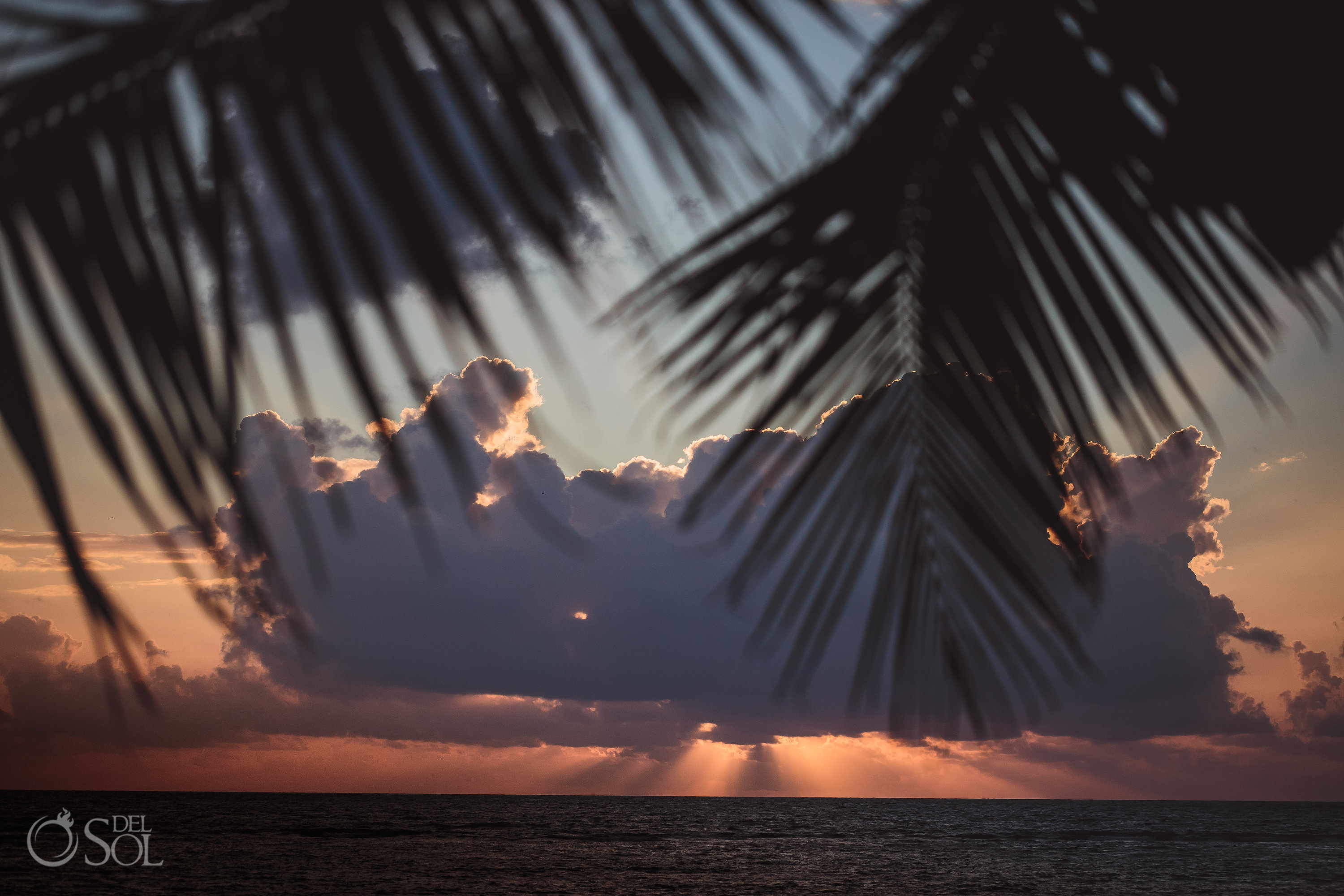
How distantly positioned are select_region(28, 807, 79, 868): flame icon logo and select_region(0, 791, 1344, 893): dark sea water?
1.35 ft

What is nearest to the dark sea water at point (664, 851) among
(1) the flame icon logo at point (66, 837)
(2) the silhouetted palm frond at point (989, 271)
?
(1) the flame icon logo at point (66, 837)

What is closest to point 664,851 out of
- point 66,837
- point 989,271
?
point 66,837

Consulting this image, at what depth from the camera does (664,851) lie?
47.2m

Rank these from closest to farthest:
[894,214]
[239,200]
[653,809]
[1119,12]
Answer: [239,200] → [1119,12] → [894,214] → [653,809]

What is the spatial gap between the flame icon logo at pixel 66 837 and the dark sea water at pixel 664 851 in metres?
0.41

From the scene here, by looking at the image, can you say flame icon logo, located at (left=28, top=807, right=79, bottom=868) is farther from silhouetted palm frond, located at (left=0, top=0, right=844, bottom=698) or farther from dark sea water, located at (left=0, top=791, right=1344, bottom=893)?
silhouetted palm frond, located at (left=0, top=0, right=844, bottom=698)

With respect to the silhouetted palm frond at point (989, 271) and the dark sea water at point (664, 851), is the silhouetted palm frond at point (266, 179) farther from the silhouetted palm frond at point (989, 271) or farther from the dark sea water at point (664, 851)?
the dark sea water at point (664, 851)

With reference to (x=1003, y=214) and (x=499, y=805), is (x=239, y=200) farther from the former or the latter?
(x=499, y=805)

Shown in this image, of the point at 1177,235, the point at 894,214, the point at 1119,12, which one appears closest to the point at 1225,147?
the point at 1177,235

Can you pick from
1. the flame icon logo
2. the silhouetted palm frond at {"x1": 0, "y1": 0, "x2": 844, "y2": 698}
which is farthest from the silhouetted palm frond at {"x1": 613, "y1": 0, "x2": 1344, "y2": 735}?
the flame icon logo

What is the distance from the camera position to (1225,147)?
938 mm

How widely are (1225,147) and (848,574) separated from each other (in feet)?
2.11

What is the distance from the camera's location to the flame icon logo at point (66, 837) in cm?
4031

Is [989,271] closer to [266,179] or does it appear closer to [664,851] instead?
[266,179]
